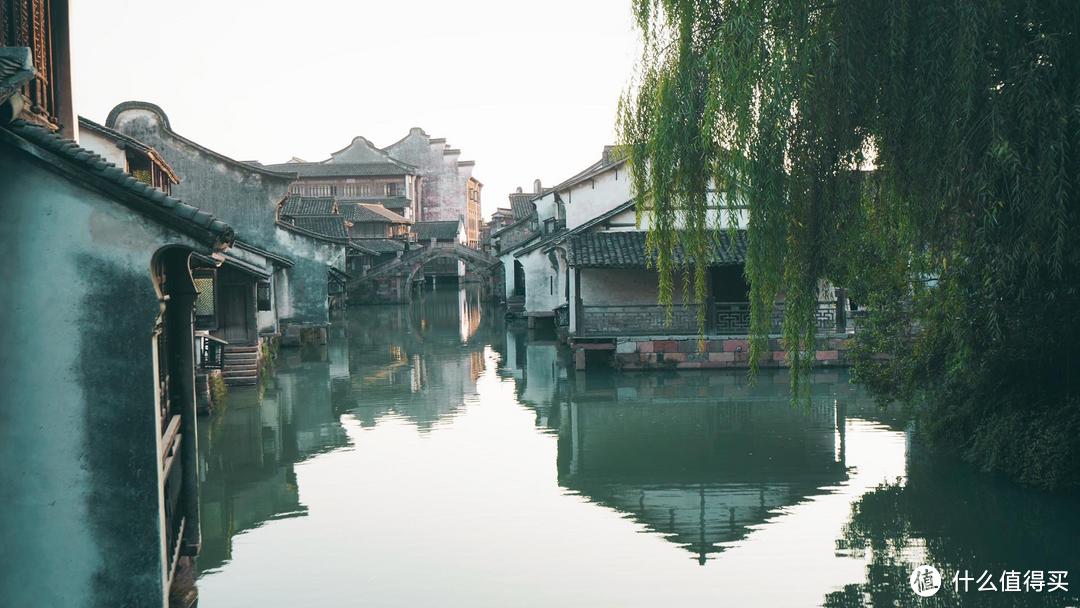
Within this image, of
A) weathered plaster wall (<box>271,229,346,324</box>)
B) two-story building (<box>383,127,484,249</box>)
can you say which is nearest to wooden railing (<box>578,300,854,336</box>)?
weathered plaster wall (<box>271,229,346,324</box>)

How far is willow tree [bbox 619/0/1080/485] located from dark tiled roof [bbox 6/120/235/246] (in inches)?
194

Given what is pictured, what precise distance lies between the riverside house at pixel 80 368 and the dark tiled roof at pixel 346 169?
2455 inches

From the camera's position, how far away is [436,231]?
67.6 meters

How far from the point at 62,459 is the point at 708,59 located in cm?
649

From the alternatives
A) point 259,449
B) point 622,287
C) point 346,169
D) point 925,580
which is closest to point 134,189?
point 925,580

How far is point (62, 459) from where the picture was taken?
6.17 metres

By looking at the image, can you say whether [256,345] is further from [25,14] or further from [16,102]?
[16,102]

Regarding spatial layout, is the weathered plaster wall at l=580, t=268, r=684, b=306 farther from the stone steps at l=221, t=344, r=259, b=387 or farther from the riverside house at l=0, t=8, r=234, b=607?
the riverside house at l=0, t=8, r=234, b=607

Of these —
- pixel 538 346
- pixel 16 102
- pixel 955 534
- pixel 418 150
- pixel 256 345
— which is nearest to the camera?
pixel 16 102

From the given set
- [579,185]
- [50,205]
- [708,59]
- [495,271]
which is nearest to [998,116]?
[708,59]

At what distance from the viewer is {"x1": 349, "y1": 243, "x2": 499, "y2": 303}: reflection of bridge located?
47.6 meters

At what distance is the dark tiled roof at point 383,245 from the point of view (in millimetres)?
56172

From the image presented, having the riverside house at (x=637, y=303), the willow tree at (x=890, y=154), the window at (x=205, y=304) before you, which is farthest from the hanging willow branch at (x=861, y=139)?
the window at (x=205, y=304)

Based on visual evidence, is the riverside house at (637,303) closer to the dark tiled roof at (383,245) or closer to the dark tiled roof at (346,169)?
the dark tiled roof at (383,245)
